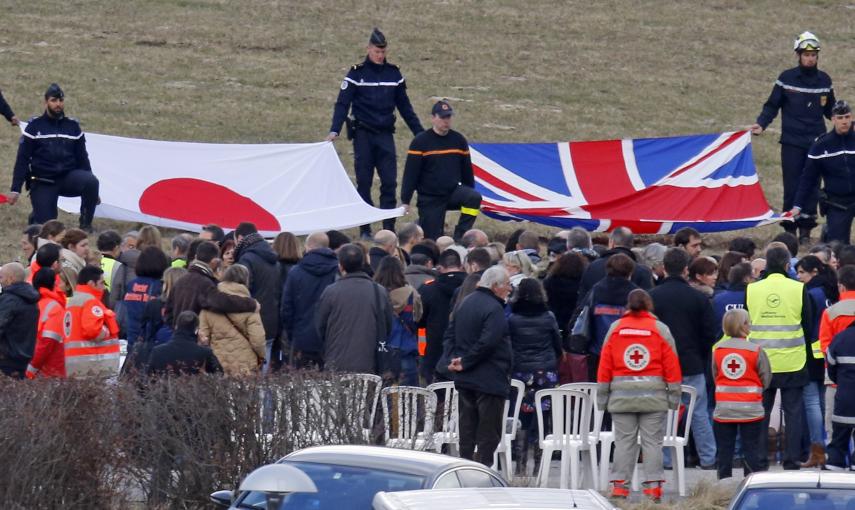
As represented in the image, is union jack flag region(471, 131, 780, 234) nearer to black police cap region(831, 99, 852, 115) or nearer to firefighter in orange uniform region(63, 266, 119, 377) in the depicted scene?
black police cap region(831, 99, 852, 115)

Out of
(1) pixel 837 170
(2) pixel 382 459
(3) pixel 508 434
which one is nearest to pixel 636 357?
(3) pixel 508 434

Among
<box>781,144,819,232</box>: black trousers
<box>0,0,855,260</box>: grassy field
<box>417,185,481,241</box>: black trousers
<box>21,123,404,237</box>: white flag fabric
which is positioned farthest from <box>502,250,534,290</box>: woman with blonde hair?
<box>0,0,855,260</box>: grassy field

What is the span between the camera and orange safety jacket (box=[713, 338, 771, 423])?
492 inches

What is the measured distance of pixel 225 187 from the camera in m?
19.9

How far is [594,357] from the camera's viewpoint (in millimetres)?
13383

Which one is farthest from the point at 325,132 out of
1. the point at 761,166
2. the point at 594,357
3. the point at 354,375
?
the point at 354,375

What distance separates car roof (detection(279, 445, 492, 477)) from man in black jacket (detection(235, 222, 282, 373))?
5425 millimetres

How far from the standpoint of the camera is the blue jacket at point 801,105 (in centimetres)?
2025

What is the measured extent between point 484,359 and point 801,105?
31.3 ft

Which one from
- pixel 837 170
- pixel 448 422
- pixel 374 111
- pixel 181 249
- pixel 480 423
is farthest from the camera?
pixel 374 111

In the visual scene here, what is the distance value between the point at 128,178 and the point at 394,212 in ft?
10.9

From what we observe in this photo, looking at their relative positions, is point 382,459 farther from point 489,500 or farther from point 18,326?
point 18,326

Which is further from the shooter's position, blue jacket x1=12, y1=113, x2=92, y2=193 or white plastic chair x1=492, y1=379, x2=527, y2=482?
blue jacket x1=12, y1=113, x2=92, y2=193

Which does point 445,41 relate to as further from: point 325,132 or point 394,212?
point 394,212
